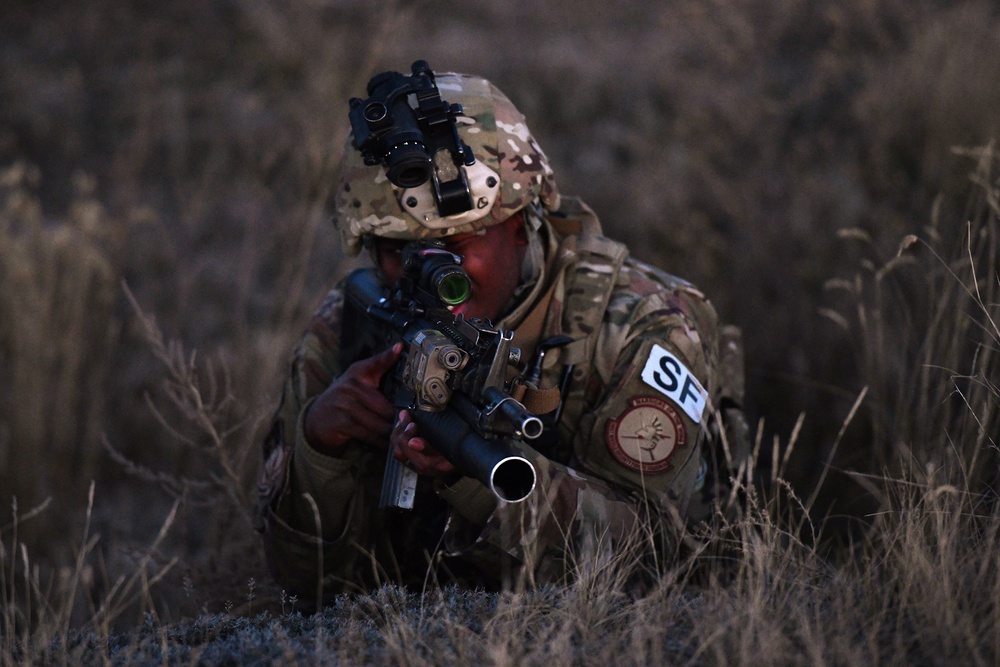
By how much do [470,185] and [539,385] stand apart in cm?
66

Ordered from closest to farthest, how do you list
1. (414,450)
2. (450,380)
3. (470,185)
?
1. (450,380)
2. (414,450)
3. (470,185)

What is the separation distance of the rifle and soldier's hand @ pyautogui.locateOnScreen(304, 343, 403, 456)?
0.04m

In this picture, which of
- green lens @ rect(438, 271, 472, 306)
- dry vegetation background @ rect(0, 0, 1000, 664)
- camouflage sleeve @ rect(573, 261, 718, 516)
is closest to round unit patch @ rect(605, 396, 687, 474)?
camouflage sleeve @ rect(573, 261, 718, 516)

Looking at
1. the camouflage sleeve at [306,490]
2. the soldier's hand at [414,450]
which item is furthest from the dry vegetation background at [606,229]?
the soldier's hand at [414,450]

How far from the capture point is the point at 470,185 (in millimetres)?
2748

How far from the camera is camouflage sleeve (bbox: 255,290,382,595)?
9.30 ft

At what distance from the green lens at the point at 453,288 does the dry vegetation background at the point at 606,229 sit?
2.30 ft

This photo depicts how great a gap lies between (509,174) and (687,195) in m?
3.01

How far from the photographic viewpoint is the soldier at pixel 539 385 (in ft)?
8.43

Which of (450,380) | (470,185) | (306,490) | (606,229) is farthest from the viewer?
(606,229)

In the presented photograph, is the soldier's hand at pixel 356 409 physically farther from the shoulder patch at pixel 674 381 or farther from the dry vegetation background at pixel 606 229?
the shoulder patch at pixel 674 381

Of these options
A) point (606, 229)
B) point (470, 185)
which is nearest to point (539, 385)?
point (470, 185)

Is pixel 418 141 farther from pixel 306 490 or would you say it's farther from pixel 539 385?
pixel 306 490

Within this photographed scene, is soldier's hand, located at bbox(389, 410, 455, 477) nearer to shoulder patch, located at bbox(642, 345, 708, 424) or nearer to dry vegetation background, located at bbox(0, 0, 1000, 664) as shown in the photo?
dry vegetation background, located at bbox(0, 0, 1000, 664)
